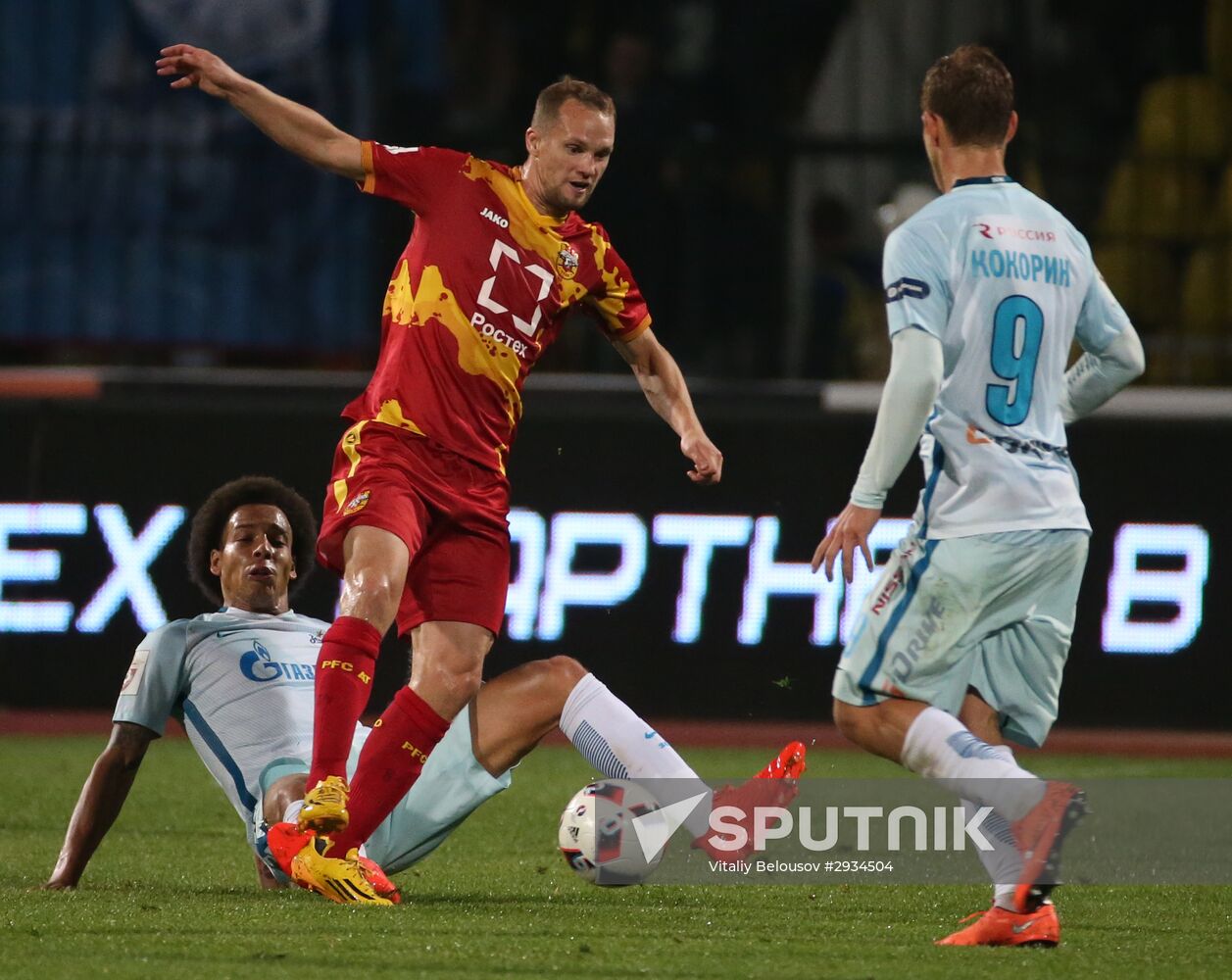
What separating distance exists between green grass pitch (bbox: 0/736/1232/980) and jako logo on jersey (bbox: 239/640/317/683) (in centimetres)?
50

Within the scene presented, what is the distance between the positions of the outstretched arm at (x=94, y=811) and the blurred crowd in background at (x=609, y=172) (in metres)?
5.12

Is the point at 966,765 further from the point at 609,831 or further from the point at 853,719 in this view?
the point at 609,831

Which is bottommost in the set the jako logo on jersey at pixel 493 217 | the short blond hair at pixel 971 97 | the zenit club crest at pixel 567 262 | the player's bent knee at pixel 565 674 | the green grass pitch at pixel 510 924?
the green grass pitch at pixel 510 924

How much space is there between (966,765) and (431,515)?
150cm

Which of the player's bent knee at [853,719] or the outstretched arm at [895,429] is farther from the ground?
the outstretched arm at [895,429]

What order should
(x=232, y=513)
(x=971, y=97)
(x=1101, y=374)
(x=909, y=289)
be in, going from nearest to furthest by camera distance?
(x=909, y=289)
(x=971, y=97)
(x=1101, y=374)
(x=232, y=513)

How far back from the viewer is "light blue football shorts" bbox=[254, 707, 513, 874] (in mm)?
4711

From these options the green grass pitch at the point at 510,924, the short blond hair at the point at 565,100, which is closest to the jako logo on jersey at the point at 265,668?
the green grass pitch at the point at 510,924

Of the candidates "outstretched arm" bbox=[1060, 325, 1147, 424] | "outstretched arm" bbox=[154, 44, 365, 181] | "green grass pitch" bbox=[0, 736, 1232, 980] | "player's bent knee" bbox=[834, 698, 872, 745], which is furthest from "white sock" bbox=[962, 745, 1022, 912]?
"outstretched arm" bbox=[154, 44, 365, 181]

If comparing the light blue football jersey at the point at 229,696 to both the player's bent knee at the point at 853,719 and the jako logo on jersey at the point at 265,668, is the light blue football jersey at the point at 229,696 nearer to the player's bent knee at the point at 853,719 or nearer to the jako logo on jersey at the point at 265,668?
the jako logo on jersey at the point at 265,668

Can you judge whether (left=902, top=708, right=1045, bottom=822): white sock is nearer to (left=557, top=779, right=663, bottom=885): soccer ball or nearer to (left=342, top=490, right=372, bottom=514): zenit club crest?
(left=557, top=779, right=663, bottom=885): soccer ball

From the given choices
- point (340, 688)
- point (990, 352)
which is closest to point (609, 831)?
point (340, 688)

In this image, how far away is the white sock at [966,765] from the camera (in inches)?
152

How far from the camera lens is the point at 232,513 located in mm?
5543
